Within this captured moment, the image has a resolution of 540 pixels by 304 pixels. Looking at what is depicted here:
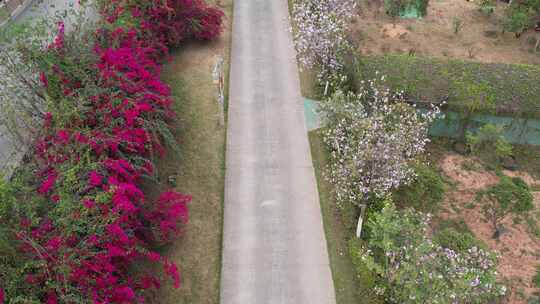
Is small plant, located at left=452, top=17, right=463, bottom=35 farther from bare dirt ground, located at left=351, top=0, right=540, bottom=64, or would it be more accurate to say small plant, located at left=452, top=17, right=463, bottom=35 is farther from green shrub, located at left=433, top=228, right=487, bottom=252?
Answer: green shrub, located at left=433, top=228, right=487, bottom=252

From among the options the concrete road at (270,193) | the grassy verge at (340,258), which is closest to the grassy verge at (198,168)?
the concrete road at (270,193)

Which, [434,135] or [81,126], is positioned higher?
[81,126]

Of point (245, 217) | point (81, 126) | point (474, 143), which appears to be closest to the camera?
point (81, 126)

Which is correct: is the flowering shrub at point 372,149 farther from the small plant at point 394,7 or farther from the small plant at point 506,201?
the small plant at point 394,7

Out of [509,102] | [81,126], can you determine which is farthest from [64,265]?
[509,102]

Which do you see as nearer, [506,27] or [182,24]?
[182,24]

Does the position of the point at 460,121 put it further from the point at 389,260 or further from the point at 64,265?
the point at 64,265
